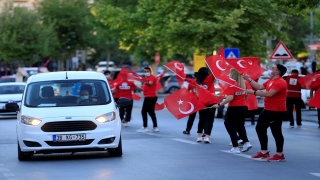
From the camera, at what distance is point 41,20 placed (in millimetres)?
65250

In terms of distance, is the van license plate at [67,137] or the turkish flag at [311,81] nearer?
Answer: the van license plate at [67,137]

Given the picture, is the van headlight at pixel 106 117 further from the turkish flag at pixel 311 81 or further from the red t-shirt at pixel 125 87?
the red t-shirt at pixel 125 87

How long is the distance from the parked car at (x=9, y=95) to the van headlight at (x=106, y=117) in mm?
15864

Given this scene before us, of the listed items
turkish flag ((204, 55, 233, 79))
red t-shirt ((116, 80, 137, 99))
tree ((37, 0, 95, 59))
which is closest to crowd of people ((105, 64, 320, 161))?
turkish flag ((204, 55, 233, 79))

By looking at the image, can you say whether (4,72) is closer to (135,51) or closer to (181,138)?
(135,51)

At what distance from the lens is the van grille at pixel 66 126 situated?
14570 mm

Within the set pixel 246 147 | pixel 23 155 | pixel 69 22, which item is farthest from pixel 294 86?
pixel 69 22

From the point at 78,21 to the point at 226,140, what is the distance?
47647 millimetres

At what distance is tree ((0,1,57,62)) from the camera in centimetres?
5947

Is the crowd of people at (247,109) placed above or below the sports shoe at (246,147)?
above

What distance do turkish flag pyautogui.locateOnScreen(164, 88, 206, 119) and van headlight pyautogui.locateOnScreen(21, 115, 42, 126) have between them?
4826mm

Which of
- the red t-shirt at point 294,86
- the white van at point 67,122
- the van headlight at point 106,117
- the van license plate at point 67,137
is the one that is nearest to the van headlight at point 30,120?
the white van at point 67,122

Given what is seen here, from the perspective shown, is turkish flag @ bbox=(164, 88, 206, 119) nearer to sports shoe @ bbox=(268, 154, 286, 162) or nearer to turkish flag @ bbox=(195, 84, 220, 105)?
turkish flag @ bbox=(195, 84, 220, 105)

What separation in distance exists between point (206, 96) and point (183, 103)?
1.11 m
